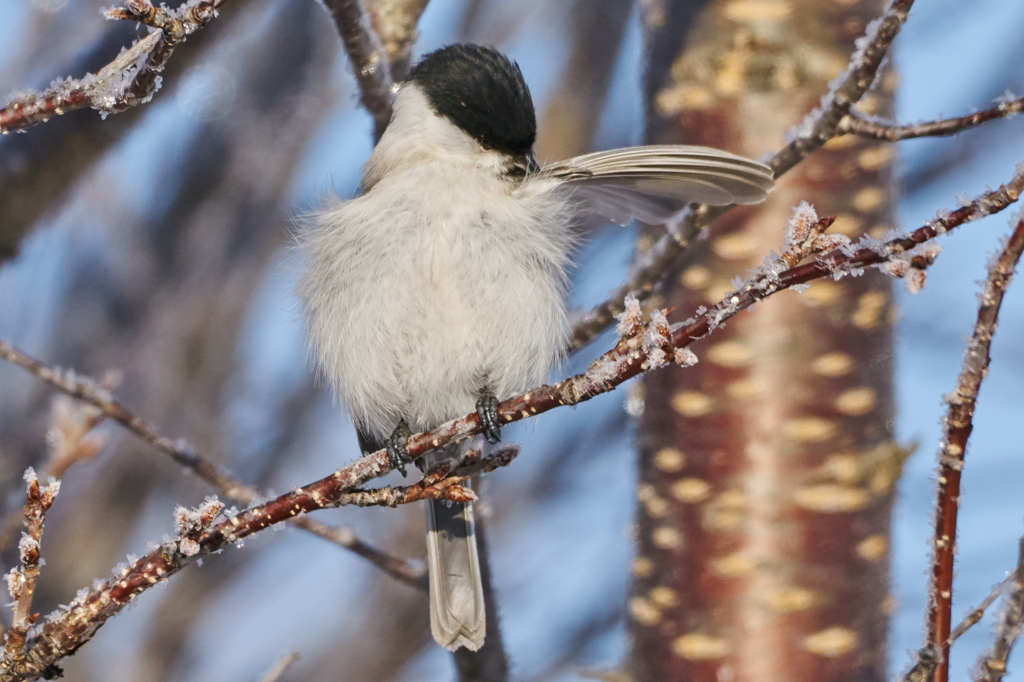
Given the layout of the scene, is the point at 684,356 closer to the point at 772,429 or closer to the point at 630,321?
the point at 630,321

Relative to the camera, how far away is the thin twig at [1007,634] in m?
1.05

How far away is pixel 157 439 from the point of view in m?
1.92

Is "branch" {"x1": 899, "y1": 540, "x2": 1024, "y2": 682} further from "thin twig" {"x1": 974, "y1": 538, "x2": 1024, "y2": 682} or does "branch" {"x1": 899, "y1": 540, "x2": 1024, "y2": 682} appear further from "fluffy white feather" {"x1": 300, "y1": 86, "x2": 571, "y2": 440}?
"fluffy white feather" {"x1": 300, "y1": 86, "x2": 571, "y2": 440}

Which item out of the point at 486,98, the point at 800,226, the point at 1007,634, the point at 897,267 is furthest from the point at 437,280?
the point at 1007,634

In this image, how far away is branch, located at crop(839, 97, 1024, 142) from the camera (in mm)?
1529

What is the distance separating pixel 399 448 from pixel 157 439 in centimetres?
49

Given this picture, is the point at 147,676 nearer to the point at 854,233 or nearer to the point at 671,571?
the point at 671,571

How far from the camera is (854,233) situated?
84.4 inches

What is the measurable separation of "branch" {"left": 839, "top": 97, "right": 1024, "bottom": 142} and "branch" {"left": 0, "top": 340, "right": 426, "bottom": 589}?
1215 mm

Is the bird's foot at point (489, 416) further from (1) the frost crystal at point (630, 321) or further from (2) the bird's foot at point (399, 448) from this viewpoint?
(1) the frost crystal at point (630, 321)

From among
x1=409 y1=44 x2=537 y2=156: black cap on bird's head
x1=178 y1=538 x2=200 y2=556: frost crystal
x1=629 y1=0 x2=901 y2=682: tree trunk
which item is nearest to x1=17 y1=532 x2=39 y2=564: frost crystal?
x1=178 y1=538 x2=200 y2=556: frost crystal

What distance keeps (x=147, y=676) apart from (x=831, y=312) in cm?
269

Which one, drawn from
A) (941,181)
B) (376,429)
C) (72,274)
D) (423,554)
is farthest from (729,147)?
(72,274)

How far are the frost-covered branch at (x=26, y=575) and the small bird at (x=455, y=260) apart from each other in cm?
59
